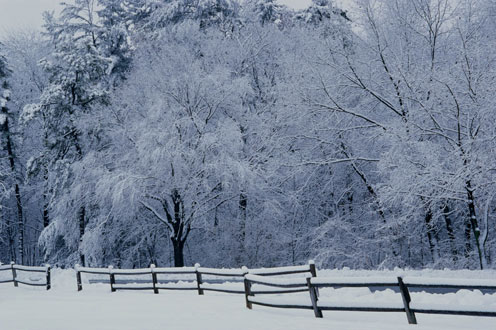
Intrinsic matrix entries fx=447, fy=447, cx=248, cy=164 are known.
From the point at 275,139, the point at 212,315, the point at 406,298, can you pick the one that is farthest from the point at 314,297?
the point at 275,139

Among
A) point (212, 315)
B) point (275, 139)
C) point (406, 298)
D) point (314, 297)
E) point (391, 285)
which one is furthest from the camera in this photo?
point (275, 139)

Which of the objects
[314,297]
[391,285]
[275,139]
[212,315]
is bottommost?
[212,315]

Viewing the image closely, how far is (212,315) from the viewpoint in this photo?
9797 millimetres

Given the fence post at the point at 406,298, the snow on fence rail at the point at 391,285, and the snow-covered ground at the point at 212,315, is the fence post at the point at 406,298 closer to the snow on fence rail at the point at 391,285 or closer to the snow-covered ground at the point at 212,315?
the snow on fence rail at the point at 391,285

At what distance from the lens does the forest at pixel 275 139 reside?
15516 millimetres

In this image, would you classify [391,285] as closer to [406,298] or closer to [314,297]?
[406,298]

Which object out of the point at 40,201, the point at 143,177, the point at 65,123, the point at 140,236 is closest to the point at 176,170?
the point at 143,177

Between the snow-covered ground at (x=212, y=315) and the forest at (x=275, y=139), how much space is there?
484cm

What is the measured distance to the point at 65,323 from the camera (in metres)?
9.20

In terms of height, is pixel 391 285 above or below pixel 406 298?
above

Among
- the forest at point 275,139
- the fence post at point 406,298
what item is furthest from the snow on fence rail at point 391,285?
the forest at point 275,139

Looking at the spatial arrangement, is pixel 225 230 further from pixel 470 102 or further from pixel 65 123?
pixel 470 102

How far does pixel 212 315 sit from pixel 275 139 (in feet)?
46.4

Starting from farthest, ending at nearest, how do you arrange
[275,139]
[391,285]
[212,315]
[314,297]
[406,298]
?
1. [275,139]
2. [212,315]
3. [314,297]
4. [391,285]
5. [406,298]
